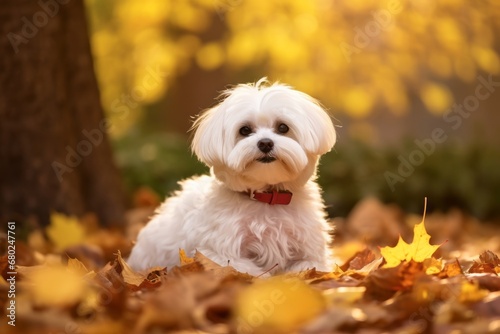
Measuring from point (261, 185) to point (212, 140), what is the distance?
35 centimetres

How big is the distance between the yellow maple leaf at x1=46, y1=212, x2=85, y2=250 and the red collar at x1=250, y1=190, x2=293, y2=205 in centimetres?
169

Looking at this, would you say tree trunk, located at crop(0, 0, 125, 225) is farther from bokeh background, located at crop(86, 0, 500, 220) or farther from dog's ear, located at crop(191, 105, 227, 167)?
dog's ear, located at crop(191, 105, 227, 167)

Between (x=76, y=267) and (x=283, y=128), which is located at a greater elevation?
(x=283, y=128)

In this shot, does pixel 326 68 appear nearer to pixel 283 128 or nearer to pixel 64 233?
pixel 64 233

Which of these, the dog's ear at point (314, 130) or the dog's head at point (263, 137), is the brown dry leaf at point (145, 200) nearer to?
the dog's head at point (263, 137)

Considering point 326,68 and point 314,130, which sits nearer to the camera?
point 314,130

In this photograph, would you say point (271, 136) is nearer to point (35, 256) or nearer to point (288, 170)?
point (288, 170)

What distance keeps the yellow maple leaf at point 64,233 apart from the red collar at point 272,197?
1.69 m

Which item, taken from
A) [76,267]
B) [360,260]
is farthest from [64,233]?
[360,260]

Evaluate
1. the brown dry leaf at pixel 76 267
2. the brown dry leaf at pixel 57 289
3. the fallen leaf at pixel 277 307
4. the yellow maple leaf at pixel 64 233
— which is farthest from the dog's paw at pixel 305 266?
the yellow maple leaf at pixel 64 233

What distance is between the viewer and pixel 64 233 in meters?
4.86

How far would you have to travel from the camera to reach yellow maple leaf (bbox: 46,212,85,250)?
4844mm

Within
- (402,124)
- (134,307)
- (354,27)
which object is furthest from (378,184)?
(402,124)

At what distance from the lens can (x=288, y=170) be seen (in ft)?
11.6
